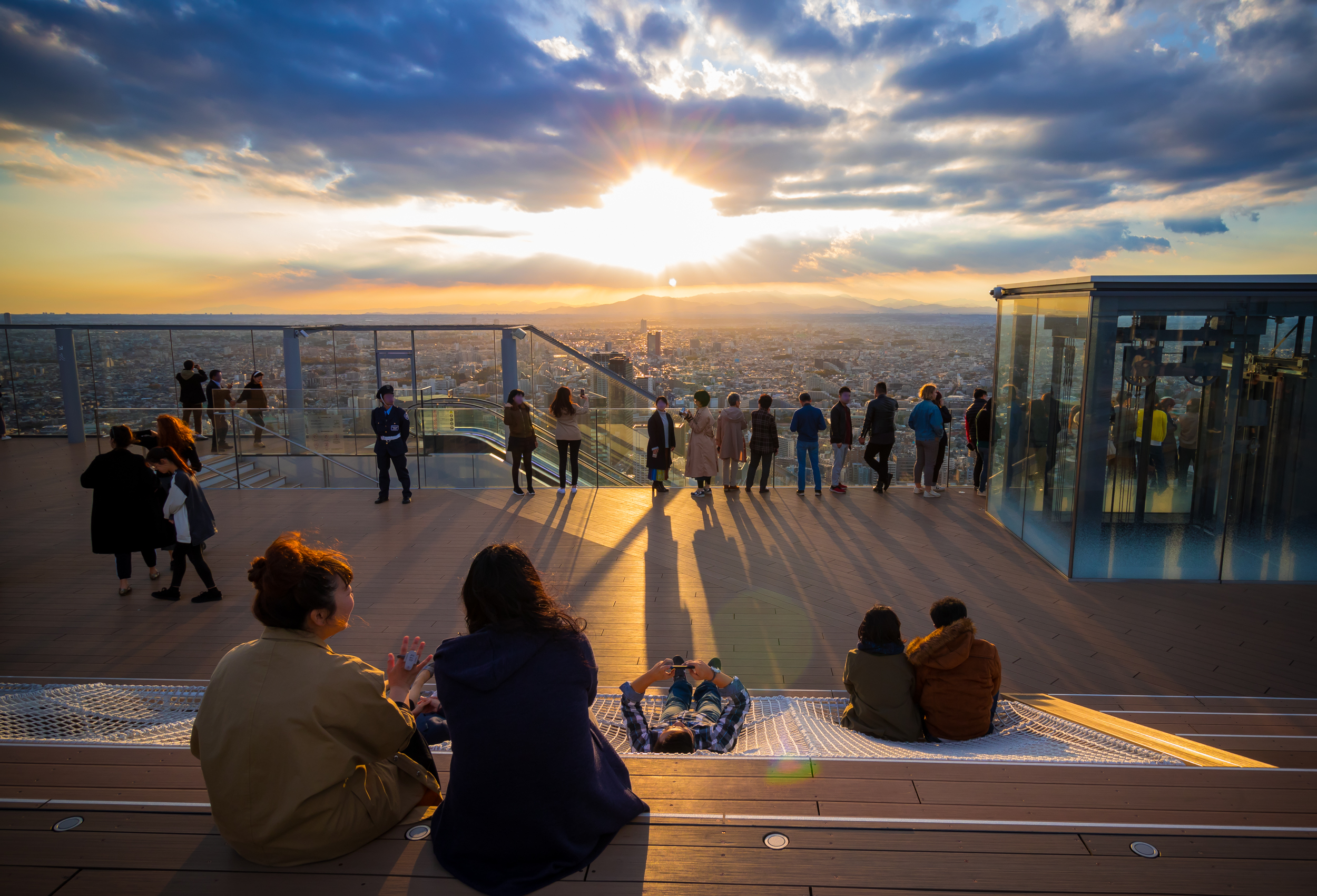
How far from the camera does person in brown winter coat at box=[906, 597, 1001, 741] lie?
13.7 ft

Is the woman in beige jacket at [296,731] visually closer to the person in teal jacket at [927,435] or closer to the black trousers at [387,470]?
the black trousers at [387,470]

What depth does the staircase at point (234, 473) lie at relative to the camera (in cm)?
1244

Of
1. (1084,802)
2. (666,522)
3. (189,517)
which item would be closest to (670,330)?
(666,522)

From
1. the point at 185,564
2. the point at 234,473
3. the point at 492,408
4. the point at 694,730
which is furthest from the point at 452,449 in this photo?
the point at 694,730

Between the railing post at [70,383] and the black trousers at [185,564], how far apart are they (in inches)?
463

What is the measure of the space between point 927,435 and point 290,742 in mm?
10869

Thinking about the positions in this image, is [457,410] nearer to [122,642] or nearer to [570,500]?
[570,500]

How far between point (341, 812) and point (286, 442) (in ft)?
40.5

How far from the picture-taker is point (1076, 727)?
430cm

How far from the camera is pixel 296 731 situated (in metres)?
2.46

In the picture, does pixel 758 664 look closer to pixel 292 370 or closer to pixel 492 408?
pixel 492 408

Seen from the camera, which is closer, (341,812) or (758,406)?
(341,812)

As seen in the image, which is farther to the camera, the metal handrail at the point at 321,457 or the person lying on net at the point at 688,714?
the metal handrail at the point at 321,457

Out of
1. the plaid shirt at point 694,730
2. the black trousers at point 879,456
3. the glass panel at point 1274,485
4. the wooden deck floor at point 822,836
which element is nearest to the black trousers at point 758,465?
the black trousers at point 879,456
